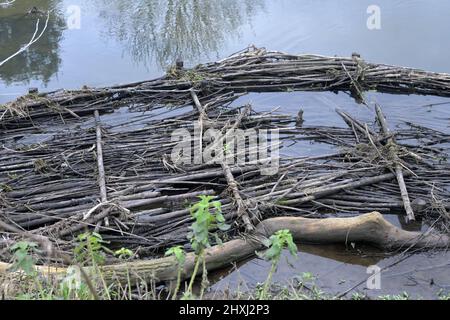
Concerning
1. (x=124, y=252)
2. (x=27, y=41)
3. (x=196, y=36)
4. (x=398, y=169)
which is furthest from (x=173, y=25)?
(x=124, y=252)

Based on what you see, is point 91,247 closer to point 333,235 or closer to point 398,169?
point 333,235

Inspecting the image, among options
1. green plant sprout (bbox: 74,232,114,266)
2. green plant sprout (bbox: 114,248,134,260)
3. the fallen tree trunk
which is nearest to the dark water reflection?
the fallen tree trunk

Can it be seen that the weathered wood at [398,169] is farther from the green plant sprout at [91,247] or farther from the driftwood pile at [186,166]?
the green plant sprout at [91,247]

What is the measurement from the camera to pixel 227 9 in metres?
9.34

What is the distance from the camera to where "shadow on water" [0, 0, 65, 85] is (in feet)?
26.0

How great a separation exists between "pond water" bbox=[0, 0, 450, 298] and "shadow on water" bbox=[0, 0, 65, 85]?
0.02 m

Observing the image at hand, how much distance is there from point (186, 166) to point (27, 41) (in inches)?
194

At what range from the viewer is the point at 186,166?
16.7ft

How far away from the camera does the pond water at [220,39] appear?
6547 millimetres

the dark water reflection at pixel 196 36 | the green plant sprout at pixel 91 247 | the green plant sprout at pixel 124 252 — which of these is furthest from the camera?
the dark water reflection at pixel 196 36

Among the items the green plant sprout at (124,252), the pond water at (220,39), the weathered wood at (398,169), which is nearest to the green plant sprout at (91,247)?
the green plant sprout at (124,252)

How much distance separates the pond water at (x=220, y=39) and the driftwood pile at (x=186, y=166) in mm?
297

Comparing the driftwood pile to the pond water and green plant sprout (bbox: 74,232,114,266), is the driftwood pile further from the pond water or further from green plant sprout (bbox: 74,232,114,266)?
green plant sprout (bbox: 74,232,114,266)
